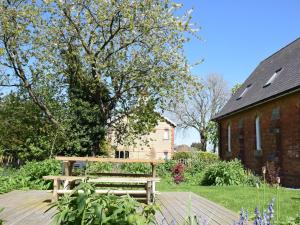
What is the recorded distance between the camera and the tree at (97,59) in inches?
809

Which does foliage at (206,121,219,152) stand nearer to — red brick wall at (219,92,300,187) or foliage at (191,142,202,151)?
foliage at (191,142,202,151)

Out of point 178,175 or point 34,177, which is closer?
point 34,177

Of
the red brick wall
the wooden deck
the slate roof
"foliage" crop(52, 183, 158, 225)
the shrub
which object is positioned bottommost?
the wooden deck

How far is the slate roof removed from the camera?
1884 cm

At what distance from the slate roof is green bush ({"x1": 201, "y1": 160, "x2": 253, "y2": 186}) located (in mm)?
4446

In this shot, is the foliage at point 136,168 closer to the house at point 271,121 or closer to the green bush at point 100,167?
the green bush at point 100,167

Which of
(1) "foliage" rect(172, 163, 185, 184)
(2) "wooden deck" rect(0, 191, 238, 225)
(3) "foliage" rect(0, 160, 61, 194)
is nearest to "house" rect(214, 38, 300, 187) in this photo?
(1) "foliage" rect(172, 163, 185, 184)

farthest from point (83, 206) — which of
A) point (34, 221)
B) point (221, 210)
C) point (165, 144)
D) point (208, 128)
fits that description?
point (208, 128)

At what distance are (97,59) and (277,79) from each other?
10240mm

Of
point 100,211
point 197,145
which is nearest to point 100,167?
point 100,211

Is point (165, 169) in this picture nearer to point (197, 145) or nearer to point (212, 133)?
point (212, 133)

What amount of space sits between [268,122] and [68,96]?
11.8 m

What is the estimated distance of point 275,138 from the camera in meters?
19.5

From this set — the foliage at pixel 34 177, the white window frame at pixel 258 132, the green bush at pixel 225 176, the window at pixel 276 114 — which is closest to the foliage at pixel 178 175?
the green bush at pixel 225 176
